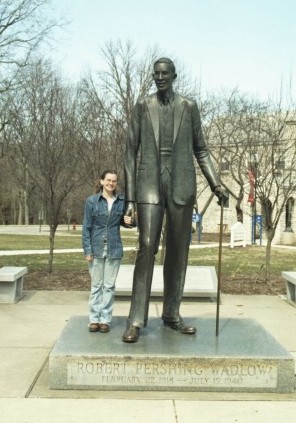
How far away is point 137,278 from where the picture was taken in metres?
5.17

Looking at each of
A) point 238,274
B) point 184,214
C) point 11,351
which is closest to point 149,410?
point 184,214

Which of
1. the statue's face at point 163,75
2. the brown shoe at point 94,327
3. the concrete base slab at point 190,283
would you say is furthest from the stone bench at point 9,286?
the statue's face at point 163,75

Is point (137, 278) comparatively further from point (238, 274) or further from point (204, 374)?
point (238, 274)

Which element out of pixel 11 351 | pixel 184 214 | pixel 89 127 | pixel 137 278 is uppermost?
pixel 89 127

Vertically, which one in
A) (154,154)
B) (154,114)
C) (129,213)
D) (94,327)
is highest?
(154,114)

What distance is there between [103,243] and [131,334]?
40.0 inches

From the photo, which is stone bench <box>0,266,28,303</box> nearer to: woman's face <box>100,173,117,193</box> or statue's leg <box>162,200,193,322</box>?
woman's face <box>100,173,117,193</box>

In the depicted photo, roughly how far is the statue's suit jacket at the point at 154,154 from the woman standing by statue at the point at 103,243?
384mm

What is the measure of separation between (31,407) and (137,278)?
5.16 ft

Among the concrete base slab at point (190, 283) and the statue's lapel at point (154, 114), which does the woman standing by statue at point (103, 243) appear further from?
the concrete base slab at point (190, 283)

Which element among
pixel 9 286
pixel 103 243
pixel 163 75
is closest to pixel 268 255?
pixel 9 286

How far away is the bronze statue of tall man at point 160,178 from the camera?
5113 millimetres

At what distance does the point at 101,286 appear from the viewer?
560cm

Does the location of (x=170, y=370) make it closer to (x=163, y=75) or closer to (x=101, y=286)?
(x=101, y=286)
